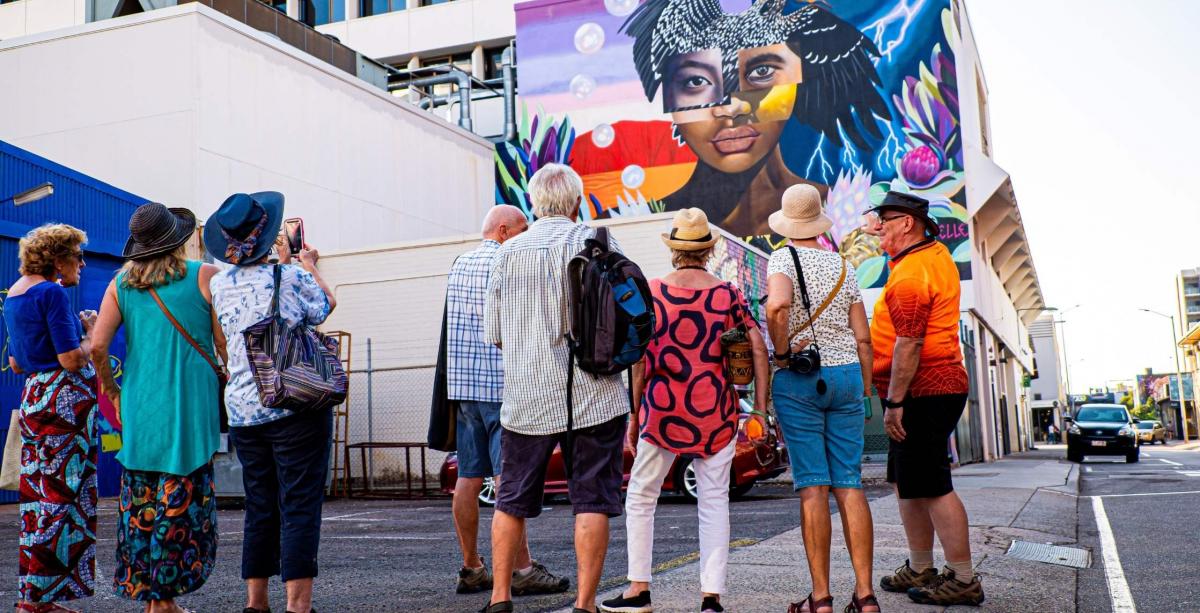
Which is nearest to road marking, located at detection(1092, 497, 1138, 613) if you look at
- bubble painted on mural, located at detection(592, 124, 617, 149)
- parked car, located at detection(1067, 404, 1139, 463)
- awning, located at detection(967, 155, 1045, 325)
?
parked car, located at detection(1067, 404, 1139, 463)

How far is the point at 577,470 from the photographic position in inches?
168

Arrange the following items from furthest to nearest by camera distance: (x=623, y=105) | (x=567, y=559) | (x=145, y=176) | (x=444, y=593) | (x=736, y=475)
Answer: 1. (x=623, y=105)
2. (x=145, y=176)
3. (x=736, y=475)
4. (x=567, y=559)
5. (x=444, y=593)

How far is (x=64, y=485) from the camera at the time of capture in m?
4.93

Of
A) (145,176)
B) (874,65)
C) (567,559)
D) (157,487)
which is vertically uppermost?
(874,65)

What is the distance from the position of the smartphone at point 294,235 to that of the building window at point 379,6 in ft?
131

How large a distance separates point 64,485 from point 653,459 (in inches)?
106

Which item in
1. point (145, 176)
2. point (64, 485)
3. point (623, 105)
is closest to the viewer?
point (64, 485)

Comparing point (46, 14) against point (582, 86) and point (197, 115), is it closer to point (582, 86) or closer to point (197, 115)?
point (582, 86)

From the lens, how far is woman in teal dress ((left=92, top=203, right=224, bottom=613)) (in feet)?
14.3

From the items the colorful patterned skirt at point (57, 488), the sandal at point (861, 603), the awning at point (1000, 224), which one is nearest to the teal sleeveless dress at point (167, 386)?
the colorful patterned skirt at point (57, 488)

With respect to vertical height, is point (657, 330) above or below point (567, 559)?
above

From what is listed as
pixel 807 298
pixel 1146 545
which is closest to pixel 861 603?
pixel 807 298

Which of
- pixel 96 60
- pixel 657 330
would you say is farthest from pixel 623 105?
pixel 657 330

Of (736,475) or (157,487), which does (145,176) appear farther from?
(157,487)
